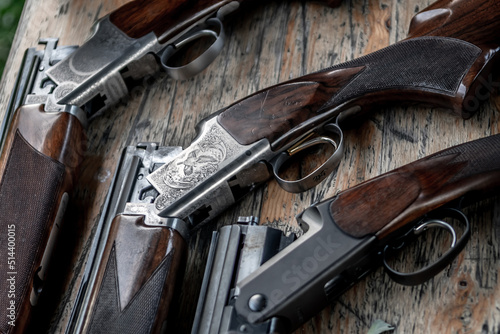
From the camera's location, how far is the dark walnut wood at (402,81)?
2.04 meters

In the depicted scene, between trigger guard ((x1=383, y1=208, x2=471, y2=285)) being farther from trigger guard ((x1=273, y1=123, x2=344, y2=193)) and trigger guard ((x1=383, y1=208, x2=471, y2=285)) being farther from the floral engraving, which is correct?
the floral engraving

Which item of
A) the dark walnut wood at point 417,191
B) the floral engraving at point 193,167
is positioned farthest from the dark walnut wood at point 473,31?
the floral engraving at point 193,167

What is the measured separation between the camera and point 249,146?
7.02 ft

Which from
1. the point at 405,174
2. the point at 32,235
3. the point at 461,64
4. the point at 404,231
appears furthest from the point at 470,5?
the point at 32,235

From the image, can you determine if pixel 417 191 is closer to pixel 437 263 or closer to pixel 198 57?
pixel 437 263

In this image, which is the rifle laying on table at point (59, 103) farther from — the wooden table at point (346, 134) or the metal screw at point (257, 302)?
the metal screw at point (257, 302)

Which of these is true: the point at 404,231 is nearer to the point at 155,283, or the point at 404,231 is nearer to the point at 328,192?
the point at 328,192

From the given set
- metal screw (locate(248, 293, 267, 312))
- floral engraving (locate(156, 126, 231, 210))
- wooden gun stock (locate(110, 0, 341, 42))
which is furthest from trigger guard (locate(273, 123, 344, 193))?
wooden gun stock (locate(110, 0, 341, 42))

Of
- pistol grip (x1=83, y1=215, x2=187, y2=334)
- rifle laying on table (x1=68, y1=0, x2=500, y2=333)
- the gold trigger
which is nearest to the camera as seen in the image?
pistol grip (x1=83, y1=215, x2=187, y2=334)

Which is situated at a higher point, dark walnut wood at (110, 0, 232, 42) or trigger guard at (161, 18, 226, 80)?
dark walnut wood at (110, 0, 232, 42)

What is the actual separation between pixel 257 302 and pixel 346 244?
0.97 feet

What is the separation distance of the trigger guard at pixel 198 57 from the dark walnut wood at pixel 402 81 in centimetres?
40

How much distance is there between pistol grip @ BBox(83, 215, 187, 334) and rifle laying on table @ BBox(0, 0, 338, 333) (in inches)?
11.7

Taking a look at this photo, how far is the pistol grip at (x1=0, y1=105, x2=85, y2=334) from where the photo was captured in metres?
2.07
